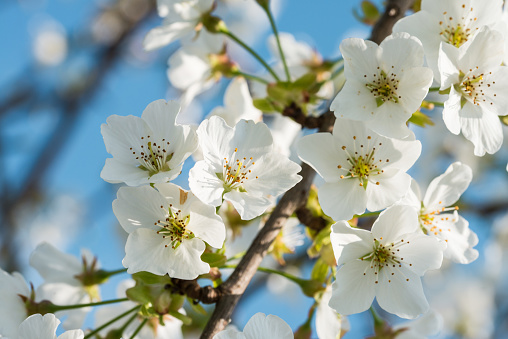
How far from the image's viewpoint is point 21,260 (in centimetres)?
466

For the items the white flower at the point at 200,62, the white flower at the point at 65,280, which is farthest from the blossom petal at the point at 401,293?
the white flower at the point at 200,62

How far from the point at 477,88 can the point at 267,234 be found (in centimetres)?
68

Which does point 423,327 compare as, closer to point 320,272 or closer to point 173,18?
point 320,272

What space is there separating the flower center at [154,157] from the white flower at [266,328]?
1.41 ft

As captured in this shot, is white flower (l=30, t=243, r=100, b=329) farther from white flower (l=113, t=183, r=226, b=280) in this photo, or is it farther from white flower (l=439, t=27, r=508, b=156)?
white flower (l=439, t=27, r=508, b=156)

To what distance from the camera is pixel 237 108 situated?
2098 millimetres

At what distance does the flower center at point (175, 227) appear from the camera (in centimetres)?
143

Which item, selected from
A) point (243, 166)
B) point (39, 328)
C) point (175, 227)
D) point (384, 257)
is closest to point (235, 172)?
point (243, 166)

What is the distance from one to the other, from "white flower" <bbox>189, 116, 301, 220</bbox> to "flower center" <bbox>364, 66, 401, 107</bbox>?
291 mm

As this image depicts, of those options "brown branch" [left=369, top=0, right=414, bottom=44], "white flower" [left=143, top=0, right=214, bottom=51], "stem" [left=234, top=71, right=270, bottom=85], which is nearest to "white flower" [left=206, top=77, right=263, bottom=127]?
"stem" [left=234, top=71, right=270, bottom=85]

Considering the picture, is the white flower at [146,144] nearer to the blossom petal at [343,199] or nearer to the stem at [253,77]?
the blossom petal at [343,199]

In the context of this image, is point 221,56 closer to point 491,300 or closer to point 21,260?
point 21,260

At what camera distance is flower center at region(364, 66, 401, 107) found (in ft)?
4.91

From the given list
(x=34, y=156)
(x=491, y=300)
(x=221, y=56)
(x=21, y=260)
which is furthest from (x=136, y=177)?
(x=491, y=300)
